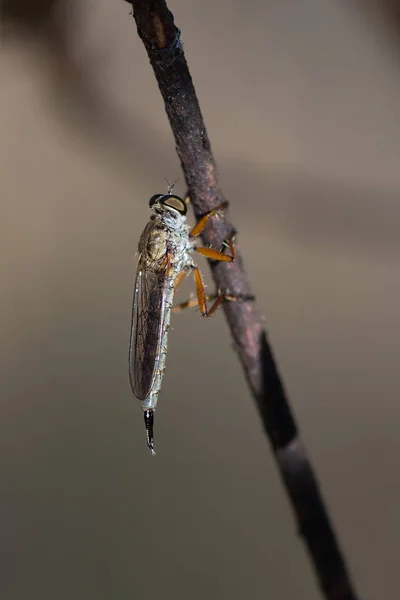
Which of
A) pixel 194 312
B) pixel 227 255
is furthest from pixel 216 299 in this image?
pixel 194 312

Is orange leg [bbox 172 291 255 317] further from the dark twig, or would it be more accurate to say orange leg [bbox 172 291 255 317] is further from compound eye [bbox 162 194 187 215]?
compound eye [bbox 162 194 187 215]

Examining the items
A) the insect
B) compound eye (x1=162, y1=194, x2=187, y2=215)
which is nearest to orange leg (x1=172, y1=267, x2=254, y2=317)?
the insect

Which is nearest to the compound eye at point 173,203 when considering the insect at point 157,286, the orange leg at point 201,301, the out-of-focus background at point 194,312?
the insect at point 157,286

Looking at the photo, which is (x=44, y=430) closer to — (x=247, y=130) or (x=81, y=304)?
(x=81, y=304)

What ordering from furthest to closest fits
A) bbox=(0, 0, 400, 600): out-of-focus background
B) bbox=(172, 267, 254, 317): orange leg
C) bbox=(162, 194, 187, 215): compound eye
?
bbox=(0, 0, 400, 600): out-of-focus background, bbox=(162, 194, 187, 215): compound eye, bbox=(172, 267, 254, 317): orange leg

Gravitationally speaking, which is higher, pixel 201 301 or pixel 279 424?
pixel 201 301

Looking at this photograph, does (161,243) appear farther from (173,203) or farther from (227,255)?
(227,255)

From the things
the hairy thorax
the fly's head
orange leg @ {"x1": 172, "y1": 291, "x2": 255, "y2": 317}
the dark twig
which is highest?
the fly's head

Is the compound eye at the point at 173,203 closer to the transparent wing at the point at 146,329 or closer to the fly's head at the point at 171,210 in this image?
the fly's head at the point at 171,210
